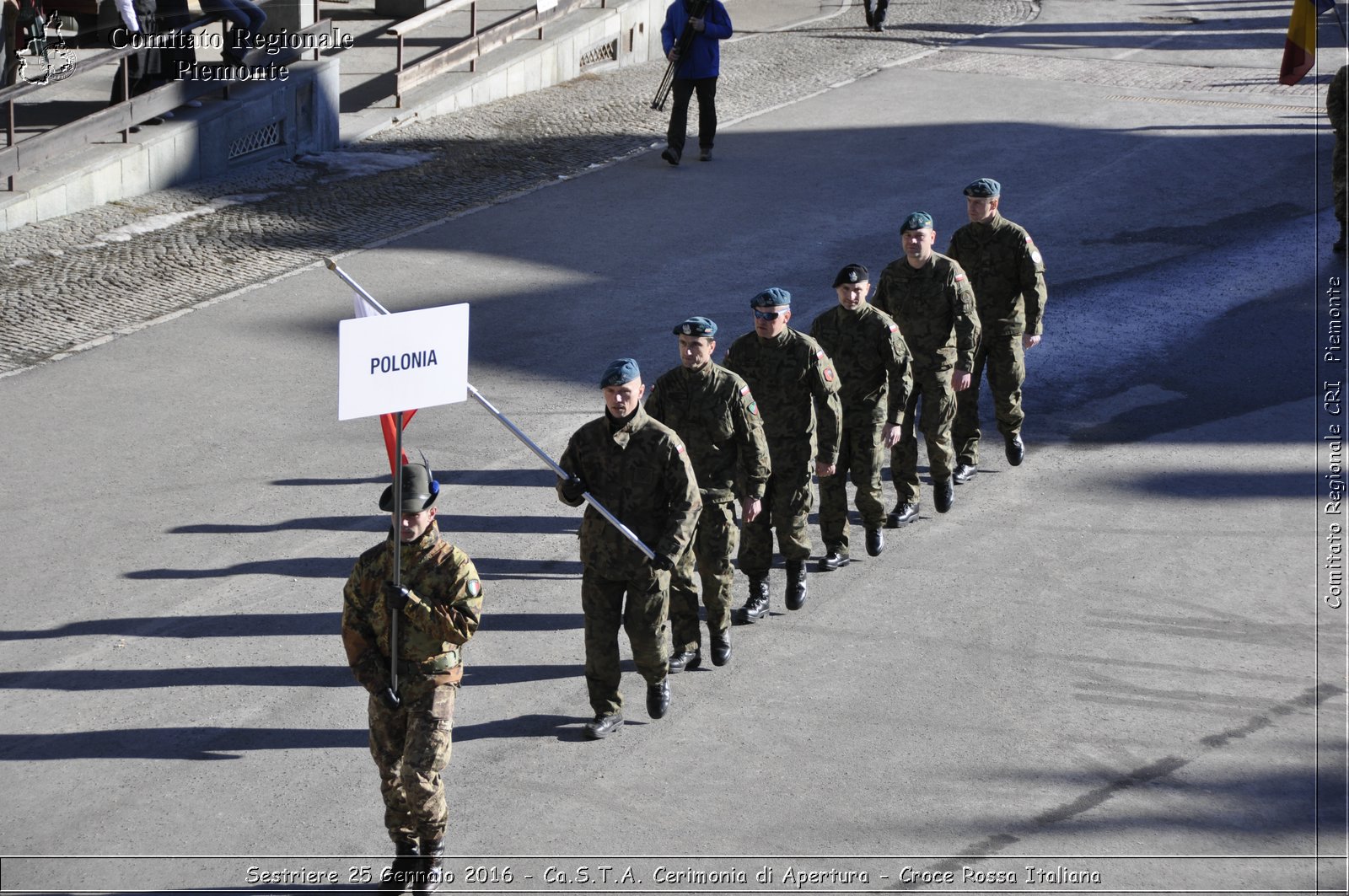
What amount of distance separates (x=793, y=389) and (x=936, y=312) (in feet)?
5.72

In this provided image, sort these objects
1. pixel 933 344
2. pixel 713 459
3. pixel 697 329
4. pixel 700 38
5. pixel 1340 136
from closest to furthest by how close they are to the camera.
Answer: pixel 697 329 < pixel 713 459 < pixel 933 344 < pixel 1340 136 < pixel 700 38

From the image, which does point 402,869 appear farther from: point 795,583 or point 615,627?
point 795,583

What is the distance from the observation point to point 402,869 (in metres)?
6.61

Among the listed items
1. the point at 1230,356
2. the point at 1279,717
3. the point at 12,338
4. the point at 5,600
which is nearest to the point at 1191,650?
the point at 1279,717

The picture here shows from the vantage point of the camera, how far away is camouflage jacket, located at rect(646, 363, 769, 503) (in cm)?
852

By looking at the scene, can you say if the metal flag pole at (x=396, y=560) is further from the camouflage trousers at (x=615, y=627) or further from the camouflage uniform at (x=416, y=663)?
the camouflage trousers at (x=615, y=627)

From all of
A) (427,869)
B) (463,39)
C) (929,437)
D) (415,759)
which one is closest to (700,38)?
(463,39)

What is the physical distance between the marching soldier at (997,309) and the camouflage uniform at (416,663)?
17.9 feet

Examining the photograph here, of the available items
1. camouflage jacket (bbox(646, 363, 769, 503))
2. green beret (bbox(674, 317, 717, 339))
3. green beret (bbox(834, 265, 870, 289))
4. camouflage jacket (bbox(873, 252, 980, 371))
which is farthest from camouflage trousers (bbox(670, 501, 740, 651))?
camouflage jacket (bbox(873, 252, 980, 371))

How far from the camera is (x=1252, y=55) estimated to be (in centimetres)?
2550

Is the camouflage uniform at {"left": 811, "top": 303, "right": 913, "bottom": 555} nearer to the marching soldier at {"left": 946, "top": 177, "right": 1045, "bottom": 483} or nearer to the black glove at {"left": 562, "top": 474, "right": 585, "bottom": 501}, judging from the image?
the marching soldier at {"left": 946, "top": 177, "right": 1045, "bottom": 483}

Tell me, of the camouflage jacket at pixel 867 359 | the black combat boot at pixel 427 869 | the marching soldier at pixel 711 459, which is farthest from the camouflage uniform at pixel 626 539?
the camouflage jacket at pixel 867 359

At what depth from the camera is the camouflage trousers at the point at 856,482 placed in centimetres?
980

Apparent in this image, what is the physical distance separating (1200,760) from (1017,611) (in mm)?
1723
